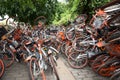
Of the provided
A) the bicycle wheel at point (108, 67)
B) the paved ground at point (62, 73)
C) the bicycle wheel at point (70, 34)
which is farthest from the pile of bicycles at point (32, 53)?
the bicycle wheel at point (70, 34)

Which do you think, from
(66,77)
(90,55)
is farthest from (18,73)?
(90,55)

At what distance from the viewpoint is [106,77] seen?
7188 millimetres

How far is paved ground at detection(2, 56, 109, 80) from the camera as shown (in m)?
7.35

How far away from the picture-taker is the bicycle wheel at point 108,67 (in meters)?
6.50

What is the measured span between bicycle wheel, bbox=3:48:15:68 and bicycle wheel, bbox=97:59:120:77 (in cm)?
305

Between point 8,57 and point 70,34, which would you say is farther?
point 70,34

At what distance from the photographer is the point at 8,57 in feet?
27.3

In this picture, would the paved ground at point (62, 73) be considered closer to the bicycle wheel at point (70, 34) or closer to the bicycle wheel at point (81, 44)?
the bicycle wheel at point (81, 44)

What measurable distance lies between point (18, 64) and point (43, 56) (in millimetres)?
2571

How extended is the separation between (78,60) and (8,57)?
2.37m

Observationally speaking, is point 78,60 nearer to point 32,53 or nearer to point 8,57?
point 32,53

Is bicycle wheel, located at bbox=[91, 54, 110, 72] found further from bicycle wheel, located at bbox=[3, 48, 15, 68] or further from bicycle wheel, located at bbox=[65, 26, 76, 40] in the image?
bicycle wheel, located at bbox=[65, 26, 76, 40]

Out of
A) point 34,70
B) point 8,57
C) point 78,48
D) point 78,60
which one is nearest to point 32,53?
point 34,70

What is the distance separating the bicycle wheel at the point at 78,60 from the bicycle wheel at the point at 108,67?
1021 mm
